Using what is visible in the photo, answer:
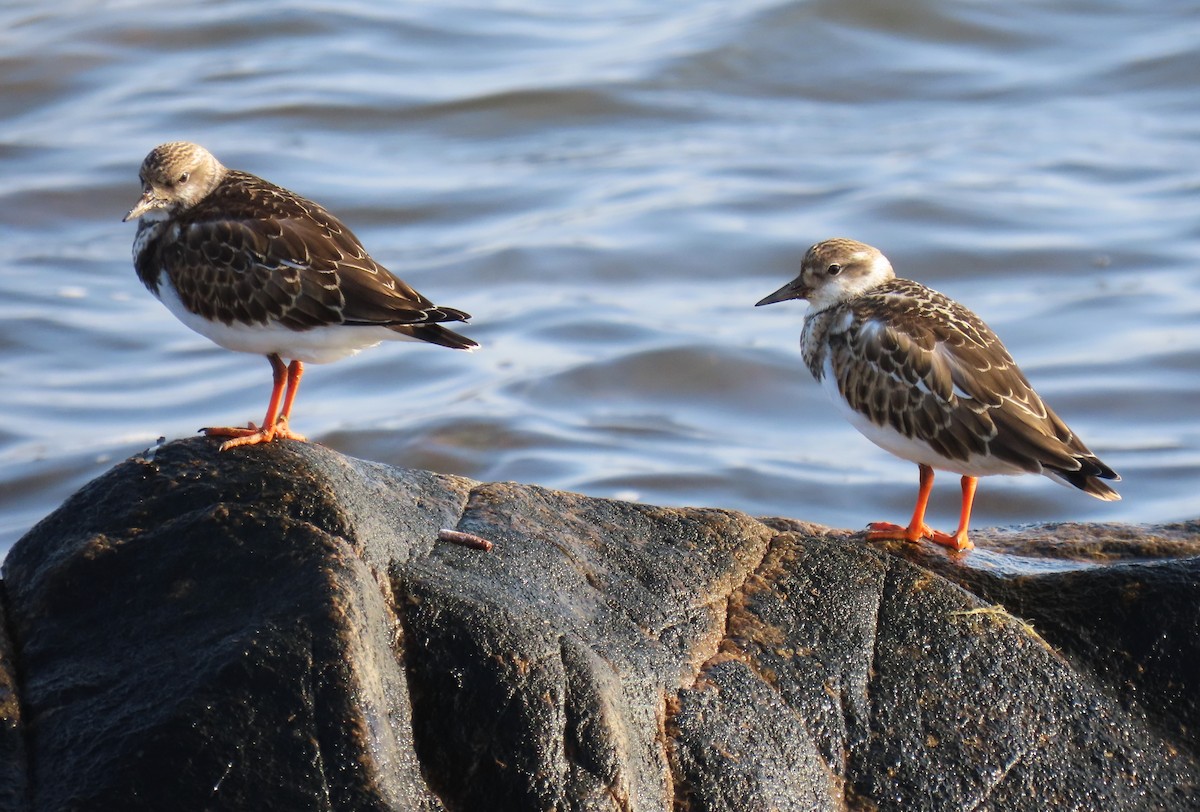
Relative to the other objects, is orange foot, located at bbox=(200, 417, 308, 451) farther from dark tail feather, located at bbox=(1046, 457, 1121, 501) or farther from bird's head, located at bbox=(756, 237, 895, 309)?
dark tail feather, located at bbox=(1046, 457, 1121, 501)

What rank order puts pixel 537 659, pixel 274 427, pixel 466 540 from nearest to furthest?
pixel 537 659 → pixel 466 540 → pixel 274 427

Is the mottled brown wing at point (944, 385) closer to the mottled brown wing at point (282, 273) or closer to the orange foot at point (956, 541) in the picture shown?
the orange foot at point (956, 541)

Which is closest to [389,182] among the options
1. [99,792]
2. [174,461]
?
[174,461]

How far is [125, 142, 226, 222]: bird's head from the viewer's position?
5844 mm

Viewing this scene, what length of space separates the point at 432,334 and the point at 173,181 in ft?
4.29

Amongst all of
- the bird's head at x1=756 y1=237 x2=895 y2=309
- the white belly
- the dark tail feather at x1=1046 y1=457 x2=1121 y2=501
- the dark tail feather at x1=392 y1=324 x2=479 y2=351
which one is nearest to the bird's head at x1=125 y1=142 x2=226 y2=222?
the white belly

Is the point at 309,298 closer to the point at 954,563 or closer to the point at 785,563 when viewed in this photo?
the point at 785,563

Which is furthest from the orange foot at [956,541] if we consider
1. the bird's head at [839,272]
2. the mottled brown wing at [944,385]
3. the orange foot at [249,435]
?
the orange foot at [249,435]

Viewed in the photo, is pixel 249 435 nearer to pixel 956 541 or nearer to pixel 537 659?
pixel 537 659

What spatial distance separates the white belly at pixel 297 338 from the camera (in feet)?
17.9

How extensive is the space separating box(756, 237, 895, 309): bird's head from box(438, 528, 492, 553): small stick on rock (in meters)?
2.40

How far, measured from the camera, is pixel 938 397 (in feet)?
18.0

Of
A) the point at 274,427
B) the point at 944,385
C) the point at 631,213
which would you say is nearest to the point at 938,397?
the point at 944,385

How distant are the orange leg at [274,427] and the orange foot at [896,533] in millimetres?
2039
